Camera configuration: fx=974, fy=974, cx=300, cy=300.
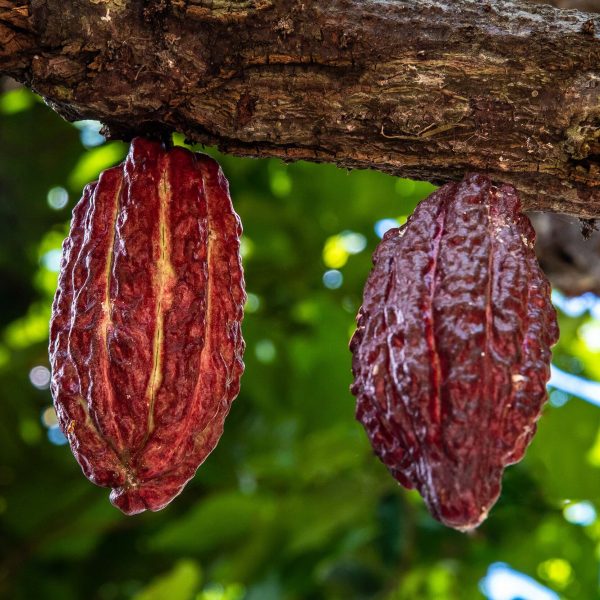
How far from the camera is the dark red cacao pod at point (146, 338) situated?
1.67 metres

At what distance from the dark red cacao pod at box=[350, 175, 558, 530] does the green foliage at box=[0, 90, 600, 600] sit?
1.70m

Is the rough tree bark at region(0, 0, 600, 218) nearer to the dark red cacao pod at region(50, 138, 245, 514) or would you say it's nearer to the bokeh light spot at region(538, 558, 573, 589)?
the dark red cacao pod at region(50, 138, 245, 514)

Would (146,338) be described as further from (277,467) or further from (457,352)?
(277,467)

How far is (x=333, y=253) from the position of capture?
396 cm

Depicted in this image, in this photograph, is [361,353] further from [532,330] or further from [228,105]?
[228,105]

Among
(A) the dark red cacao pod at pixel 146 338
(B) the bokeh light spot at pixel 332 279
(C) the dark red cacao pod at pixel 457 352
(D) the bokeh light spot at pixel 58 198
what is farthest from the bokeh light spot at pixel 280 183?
(C) the dark red cacao pod at pixel 457 352

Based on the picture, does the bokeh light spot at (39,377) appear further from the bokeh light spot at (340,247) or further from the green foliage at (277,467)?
the bokeh light spot at (340,247)

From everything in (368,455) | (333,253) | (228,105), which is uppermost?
(228,105)

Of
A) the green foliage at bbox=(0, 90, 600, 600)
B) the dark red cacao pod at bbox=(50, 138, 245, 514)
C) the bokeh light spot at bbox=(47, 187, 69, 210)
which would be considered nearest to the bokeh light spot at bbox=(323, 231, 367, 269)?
the green foliage at bbox=(0, 90, 600, 600)

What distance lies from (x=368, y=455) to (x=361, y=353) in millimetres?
1949

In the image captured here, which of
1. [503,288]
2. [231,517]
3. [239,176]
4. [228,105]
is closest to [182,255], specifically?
[228,105]

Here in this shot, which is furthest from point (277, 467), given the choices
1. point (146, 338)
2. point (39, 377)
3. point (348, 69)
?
point (348, 69)

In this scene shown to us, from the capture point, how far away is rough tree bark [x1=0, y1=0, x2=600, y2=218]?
170 centimetres

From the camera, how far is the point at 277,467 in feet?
11.2
